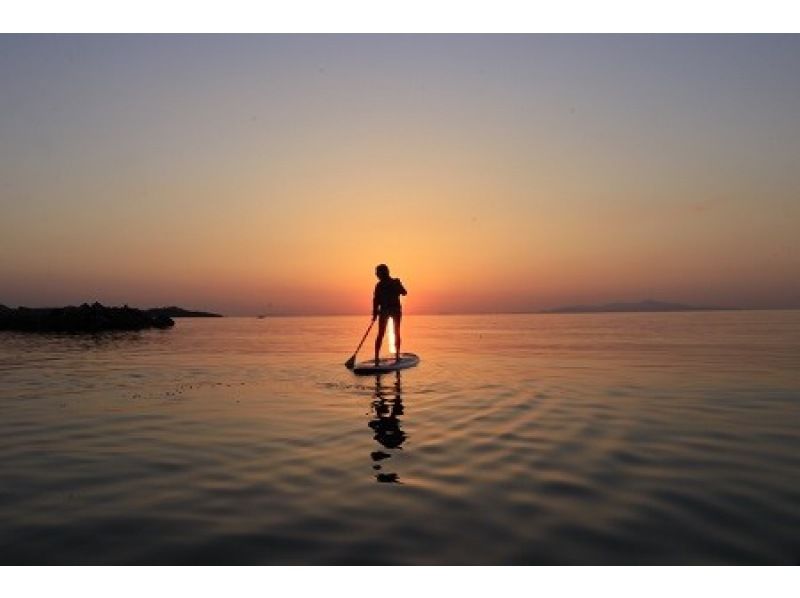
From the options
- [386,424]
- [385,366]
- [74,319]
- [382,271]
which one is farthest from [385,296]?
[74,319]

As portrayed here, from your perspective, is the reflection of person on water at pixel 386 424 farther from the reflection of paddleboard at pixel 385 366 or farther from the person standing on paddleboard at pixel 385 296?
the person standing on paddleboard at pixel 385 296

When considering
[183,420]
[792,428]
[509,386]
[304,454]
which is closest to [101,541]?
[304,454]

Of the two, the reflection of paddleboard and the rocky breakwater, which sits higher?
the rocky breakwater

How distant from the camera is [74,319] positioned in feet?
Result: 218

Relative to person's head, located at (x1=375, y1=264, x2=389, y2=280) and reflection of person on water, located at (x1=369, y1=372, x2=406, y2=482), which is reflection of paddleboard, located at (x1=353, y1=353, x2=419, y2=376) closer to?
person's head, located at (x1=375, y1=264, x2=389, y2=280)

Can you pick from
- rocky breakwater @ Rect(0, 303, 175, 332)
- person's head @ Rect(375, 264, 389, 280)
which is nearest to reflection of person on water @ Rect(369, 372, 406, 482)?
person's head @ Rect(375, 264, 389, 280)

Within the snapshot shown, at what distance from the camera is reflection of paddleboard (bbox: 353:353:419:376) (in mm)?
19703

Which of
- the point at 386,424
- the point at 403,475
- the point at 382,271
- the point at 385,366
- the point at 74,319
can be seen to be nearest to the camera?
the point at 403,475

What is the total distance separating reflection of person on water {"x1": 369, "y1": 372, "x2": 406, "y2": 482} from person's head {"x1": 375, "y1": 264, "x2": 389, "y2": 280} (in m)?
5.37

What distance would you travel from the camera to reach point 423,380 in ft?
58.9

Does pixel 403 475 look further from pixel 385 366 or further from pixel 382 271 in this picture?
pixel 382 271

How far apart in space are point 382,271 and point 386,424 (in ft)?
34.0

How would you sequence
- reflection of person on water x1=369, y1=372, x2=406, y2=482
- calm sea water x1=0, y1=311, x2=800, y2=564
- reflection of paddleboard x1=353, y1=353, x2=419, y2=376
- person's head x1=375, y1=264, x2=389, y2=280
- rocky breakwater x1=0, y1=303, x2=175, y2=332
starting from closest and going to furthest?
calm sea water x1=0, y1=311, x2=800, y2=564, reflection of person on water x1=369, y1=372, x2=406, y2=482, reflection of paddleboard x1=353, y1=353, x2=419, y2=376, person's head x1=375, y1=264, x2=389, y2=280, rocky breakwater x1=0, y1=303, x2=175, y2=332

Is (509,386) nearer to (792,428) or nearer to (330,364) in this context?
(792,428)
